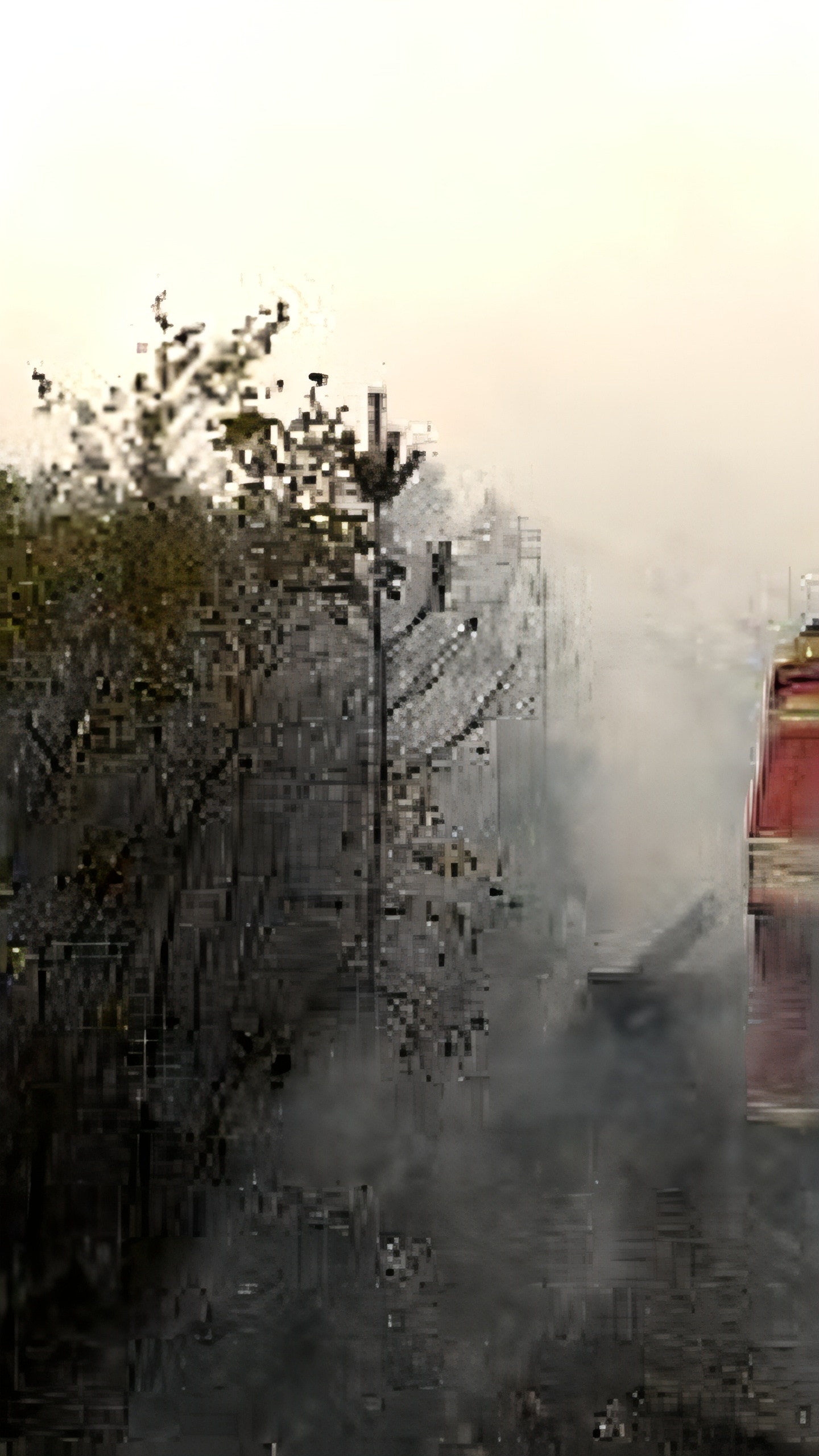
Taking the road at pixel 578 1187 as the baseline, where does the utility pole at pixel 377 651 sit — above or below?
above

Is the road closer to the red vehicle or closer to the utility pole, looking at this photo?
the red vehicle

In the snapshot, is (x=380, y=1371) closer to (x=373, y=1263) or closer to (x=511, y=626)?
(x=373, y=1263)

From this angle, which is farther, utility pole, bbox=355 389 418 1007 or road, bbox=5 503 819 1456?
utility pole, bbox=355 389 418 1007

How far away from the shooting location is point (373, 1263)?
5.69m

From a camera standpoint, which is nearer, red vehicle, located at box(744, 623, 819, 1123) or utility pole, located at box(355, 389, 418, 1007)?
red vehicle, located at box(744, 623, 819, 1123)

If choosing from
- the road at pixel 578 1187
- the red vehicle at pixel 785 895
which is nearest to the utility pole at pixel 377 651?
the road at pixel 578 1187

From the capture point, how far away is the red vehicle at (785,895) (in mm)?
5379

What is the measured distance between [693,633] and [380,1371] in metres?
2.61

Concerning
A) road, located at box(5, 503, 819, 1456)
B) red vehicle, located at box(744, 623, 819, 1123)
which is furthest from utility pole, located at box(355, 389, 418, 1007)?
red vehicle, located at box(744, 623, 819, 1123)

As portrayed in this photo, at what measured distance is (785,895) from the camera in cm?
547

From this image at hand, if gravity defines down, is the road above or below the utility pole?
below

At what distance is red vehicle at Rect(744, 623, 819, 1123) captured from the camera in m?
5.38

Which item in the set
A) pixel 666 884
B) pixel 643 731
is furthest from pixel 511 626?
pixel 666 884

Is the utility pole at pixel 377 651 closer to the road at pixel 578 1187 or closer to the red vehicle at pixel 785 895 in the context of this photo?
the road at pixel 578 1187
